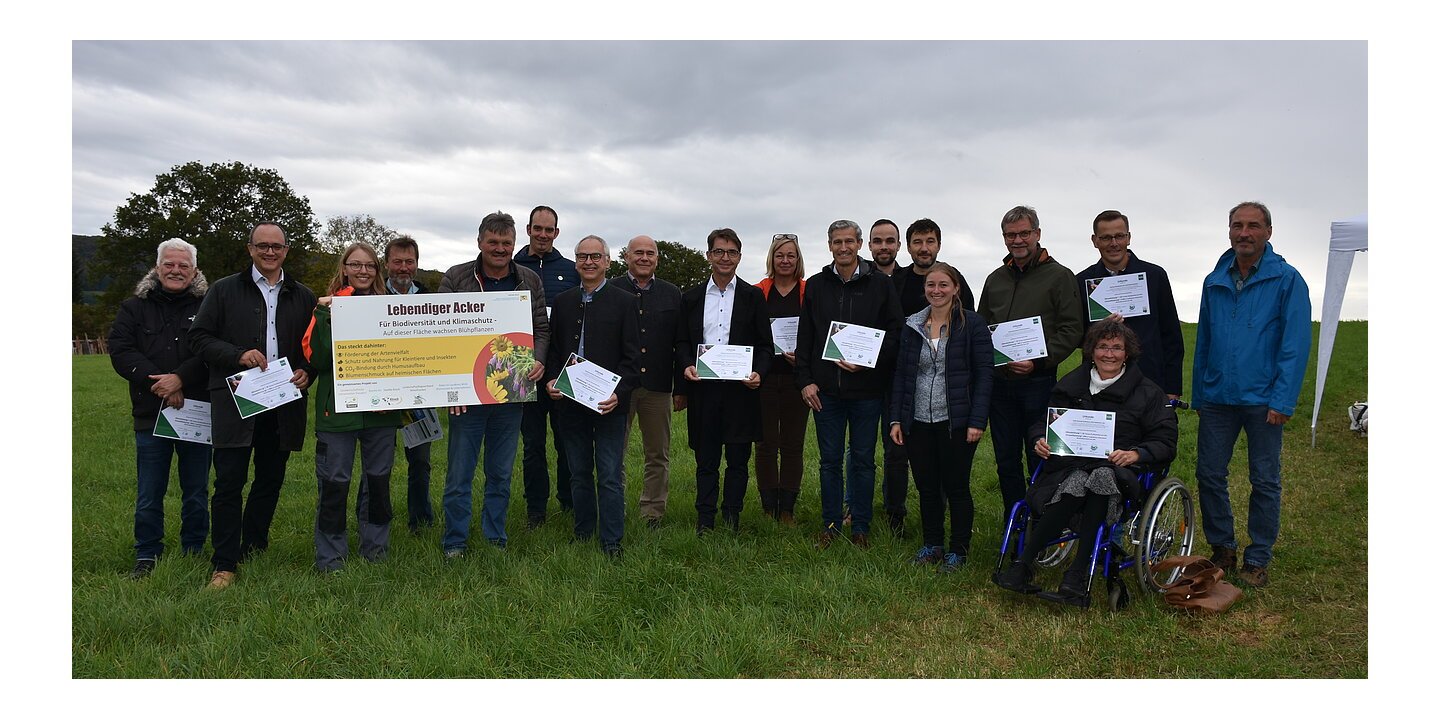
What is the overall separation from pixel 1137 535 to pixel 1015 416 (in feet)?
3.67

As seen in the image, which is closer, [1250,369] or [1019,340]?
[1250,369]

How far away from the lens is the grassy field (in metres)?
4.16

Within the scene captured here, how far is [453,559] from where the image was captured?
18.1ft

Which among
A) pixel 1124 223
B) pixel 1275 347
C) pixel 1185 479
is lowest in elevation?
pixel 1185 479

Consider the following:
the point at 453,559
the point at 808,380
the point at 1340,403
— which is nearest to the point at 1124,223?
the point at 808,380

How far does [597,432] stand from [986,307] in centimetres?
282

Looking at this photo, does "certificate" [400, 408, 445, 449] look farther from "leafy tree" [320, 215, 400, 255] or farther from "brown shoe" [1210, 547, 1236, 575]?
"leafy tree" [320, 215, 400, 255]

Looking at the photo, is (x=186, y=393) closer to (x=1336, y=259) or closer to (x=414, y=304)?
(x=414, y=304)

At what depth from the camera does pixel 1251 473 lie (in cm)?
533

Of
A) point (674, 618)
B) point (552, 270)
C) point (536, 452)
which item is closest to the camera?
point (674, 618)

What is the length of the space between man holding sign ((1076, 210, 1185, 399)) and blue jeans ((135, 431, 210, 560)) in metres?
6.02

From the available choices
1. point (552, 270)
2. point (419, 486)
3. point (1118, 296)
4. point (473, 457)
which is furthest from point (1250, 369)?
point (419, 486)

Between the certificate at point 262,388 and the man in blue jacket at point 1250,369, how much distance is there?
5599 millimetres

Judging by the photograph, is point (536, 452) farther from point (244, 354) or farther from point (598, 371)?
point (244, 354)
